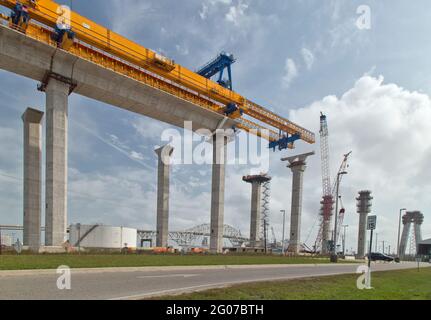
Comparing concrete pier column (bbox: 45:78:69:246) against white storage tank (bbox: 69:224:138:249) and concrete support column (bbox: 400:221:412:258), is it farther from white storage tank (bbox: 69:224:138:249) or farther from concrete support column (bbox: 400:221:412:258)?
concrete support column (bbox: 400:221:412:258)

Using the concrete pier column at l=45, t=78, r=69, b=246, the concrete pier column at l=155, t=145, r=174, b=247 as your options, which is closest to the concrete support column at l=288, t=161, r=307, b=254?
the concrete pier column at l=155, t=145, r=174, b=247

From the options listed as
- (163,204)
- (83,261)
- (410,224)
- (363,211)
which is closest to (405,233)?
(410,224)

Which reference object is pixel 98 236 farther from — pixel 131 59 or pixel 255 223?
pixel 255 223

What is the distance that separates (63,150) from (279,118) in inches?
1422

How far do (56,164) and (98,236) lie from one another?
1075 inches

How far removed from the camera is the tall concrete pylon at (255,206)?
86.2 metres

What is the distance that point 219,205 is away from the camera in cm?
4844

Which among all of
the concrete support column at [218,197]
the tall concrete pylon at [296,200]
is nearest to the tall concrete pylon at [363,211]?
Answer: the tall concrete pylon at [296,200]

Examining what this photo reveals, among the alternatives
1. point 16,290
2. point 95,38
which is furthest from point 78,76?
point 16,290

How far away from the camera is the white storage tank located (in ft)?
181

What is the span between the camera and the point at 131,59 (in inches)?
1569

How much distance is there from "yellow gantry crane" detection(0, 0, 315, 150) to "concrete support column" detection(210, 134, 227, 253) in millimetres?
5932

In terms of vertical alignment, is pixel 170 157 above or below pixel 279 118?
below
